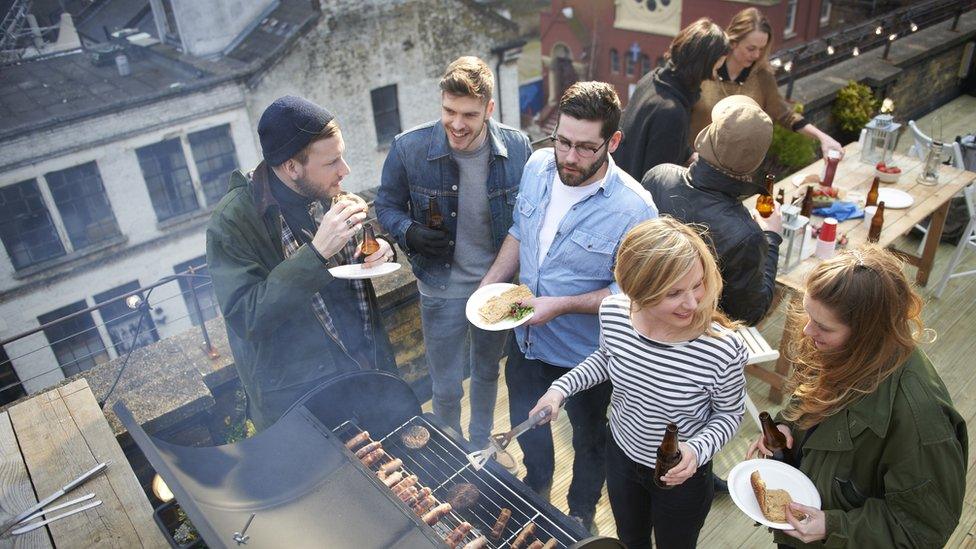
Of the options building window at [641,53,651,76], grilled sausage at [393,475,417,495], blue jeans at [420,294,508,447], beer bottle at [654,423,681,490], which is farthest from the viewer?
building window at [641,53,651,76]

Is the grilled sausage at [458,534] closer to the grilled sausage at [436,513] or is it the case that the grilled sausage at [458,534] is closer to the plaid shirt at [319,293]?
the grilled sausage at [436,513]

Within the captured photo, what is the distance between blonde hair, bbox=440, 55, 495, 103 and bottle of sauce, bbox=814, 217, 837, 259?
2.31m

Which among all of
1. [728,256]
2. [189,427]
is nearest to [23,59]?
[189,427]

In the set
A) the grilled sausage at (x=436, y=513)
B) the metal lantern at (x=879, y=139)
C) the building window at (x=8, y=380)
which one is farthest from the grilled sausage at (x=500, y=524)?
the building window at (x=8, y=380)

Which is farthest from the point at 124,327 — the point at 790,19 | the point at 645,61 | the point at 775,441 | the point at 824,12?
the point at 824,12

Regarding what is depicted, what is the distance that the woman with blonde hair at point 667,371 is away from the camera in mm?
1964

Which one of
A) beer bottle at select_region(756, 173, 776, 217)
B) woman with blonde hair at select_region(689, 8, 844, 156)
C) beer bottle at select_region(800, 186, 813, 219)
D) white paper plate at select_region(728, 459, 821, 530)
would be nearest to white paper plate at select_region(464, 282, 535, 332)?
white paper plate at select_region(728, 459, 821, 530)

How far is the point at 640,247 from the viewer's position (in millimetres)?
1969

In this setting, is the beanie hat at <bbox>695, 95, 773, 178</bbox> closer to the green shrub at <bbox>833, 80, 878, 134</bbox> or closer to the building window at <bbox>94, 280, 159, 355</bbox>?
the green shrub at <bbox>833, 80, 878, 134</bbox>

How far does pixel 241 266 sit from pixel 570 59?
26.7 meters

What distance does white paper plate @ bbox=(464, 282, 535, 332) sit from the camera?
2.54 meters

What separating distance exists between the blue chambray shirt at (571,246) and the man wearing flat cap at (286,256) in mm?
669

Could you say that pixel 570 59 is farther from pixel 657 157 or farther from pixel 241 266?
pixel 241 266

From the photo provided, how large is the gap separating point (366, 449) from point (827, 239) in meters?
3.07
